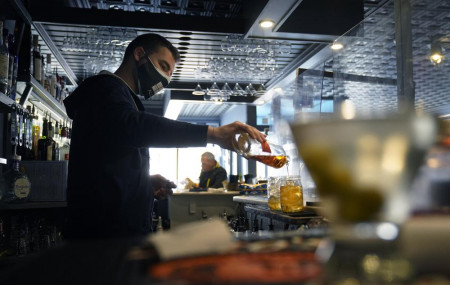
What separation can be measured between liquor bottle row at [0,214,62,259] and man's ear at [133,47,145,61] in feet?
4.74

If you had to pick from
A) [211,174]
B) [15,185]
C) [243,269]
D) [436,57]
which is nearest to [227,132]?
[243,269]

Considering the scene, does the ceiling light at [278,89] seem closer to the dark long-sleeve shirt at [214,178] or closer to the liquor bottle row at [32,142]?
the dark long-sleeve shirt at [214,178]

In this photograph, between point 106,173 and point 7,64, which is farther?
point 7,64

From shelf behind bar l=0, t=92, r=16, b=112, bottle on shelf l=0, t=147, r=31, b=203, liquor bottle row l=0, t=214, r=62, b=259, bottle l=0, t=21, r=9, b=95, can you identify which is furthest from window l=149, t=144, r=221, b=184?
bottle l=0, t=21, r=9, b=95

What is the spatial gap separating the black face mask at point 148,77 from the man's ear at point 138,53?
0.03m

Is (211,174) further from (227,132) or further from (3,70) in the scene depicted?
(227,132)

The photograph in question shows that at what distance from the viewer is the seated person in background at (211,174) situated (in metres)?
7.80

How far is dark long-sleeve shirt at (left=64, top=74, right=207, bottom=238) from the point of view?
180cm

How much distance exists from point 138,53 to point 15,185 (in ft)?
4.88

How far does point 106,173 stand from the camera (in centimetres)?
182

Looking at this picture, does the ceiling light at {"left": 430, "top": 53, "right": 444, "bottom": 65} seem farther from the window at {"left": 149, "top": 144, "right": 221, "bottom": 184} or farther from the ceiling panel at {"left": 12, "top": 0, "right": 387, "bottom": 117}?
the window at {"left": 149, "top": 144, "right": 221, "bottom": 184}

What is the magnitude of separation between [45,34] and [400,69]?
306 centimetres

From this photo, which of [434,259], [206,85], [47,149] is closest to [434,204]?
[434,259]

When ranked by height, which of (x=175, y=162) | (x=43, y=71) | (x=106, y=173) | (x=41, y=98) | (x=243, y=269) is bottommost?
(x=243, y=269)
